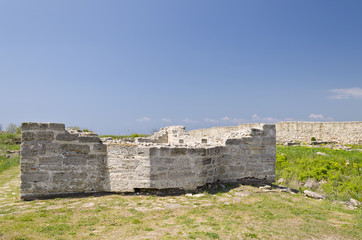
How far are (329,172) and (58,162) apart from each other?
9.94 m

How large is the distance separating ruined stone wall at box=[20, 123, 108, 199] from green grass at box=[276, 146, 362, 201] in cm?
739

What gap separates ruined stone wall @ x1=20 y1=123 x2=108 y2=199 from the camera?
249 inches

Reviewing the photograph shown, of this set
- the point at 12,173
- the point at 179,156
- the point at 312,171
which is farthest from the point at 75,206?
the point at 312,171

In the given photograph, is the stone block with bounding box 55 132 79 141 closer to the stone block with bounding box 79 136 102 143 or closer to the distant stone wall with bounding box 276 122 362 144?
the stone block with bounding box 79 136 102 143

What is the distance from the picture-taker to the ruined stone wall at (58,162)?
6.33 metres

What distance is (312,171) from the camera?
398 inches

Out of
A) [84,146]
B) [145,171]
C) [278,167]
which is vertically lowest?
[278,167]

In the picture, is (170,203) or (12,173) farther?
(12,173)

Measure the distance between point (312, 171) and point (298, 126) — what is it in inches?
588

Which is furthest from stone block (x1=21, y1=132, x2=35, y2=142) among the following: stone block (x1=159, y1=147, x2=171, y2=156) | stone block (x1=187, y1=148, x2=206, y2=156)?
stone block (x1=187, y1=148, x2=206, y2=156)

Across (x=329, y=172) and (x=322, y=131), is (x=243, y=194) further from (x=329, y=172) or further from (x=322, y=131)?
(x=322, y=131)

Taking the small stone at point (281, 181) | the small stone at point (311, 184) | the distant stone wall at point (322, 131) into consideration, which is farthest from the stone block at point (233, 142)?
the distant stone wall at point (322, 131)

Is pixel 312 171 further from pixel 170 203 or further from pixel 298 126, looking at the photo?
pixel 298 126

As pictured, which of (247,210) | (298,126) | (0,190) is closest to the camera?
(247,210)
